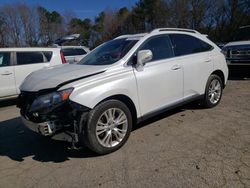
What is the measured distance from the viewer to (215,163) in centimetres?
346

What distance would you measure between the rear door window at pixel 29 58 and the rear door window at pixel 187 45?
15.4 ft

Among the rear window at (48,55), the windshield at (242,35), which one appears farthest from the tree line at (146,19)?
the rear window at (48,55)

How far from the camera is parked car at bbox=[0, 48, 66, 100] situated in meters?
7.64

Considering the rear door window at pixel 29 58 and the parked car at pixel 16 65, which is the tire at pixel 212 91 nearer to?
the parked car at pixel 16 65

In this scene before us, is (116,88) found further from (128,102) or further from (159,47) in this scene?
(159,47)

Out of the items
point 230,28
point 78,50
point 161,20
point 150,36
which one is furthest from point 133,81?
point 161,20

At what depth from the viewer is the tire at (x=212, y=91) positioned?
5625 mm

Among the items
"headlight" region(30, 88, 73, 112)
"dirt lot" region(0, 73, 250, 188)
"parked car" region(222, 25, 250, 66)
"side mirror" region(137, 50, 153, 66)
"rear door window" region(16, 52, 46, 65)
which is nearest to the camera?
"dirt lot" region(0, 73, 250, 188)

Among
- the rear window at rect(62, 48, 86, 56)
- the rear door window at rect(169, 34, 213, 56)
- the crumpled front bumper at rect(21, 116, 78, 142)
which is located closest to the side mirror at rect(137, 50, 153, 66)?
the rear door window at rect(169, 34, 213, 56)

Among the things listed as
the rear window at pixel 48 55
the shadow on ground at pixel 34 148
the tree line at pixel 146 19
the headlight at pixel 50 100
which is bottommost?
the shadow on ground at pixel 34 148

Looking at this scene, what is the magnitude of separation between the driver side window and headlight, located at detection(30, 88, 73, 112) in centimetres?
158

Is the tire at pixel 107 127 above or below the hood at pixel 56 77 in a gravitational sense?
below

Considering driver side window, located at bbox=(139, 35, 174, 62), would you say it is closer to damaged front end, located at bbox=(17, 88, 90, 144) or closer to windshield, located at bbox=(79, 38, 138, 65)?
windshield, located at bbox=(79, 38, 138, 65)

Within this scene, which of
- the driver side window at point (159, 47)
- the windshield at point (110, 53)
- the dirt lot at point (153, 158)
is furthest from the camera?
the driver side window at point (159, 47)
